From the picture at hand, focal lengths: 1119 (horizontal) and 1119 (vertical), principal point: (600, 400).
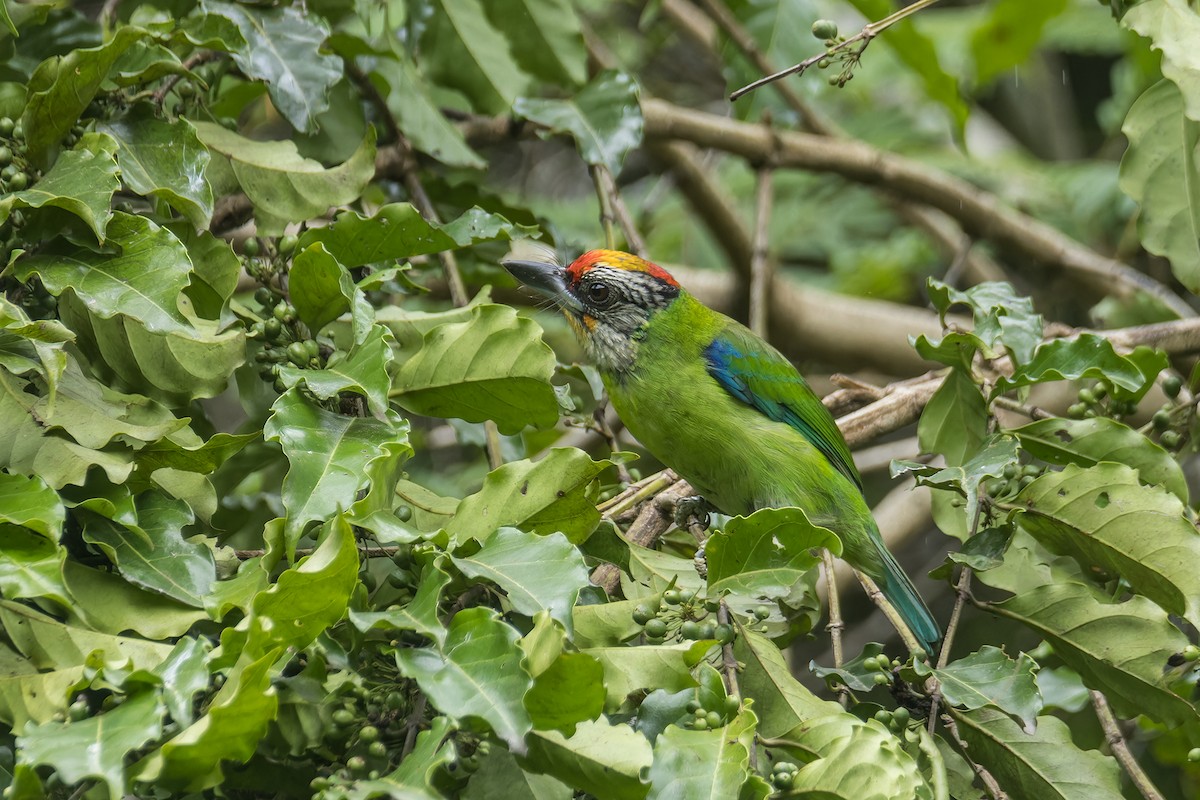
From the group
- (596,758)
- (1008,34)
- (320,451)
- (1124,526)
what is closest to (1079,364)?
(1124,526)

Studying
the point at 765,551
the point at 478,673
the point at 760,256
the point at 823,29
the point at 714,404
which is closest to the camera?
the point at 478,673

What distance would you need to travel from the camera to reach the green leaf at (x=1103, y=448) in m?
2.50

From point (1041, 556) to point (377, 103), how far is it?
2158 mm

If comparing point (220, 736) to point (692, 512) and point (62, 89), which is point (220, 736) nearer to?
point (62, 89)

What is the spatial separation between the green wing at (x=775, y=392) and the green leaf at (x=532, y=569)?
4.87ft

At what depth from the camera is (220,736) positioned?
4.66 feet

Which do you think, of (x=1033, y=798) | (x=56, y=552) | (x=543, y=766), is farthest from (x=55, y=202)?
(x=1033, y=798)

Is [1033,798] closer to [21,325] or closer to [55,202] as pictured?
[21,325]

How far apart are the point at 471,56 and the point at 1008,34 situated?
2.59 m

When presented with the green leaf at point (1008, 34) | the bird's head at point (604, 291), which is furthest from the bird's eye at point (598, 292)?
the green leaf at point (1008, 34)

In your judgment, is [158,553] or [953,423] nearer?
[158,553]

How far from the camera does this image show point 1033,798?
206 cm

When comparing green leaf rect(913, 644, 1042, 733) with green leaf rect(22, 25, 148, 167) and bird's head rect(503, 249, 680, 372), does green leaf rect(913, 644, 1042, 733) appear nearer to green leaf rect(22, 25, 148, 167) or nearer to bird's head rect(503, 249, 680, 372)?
bird's head rect(503, 249, 680, 372)

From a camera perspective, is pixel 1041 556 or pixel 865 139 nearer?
pixel 1041 556
